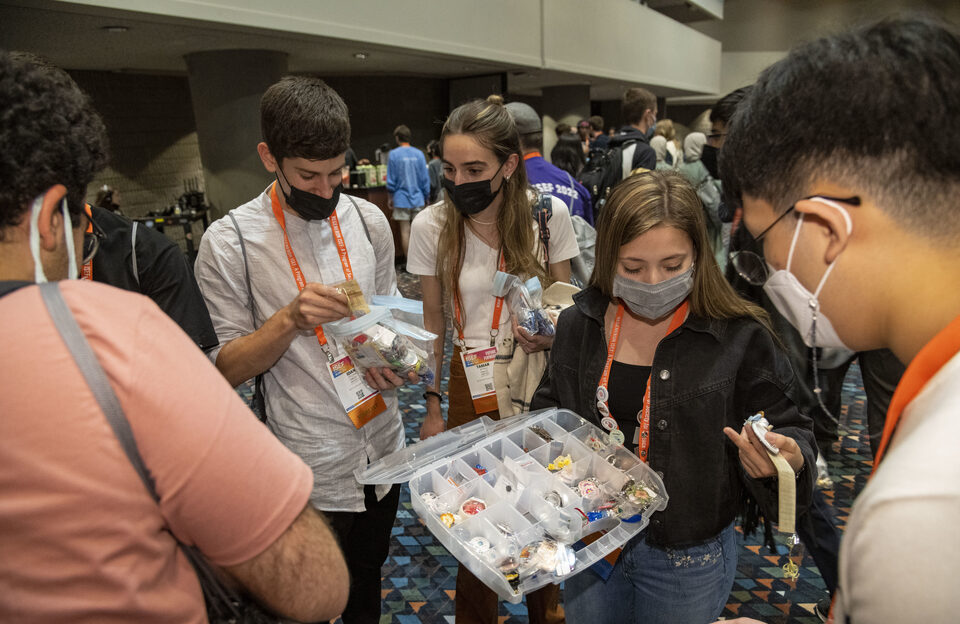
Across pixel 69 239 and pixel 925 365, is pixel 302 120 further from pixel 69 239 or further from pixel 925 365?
pixel 925 365

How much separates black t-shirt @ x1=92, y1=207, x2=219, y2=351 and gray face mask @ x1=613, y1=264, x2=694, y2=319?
1.16 metres

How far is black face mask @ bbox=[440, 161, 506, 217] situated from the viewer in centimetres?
220

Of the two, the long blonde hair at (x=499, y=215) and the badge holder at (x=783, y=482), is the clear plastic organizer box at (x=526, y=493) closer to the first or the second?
the badge holder at (x=783, y=482)

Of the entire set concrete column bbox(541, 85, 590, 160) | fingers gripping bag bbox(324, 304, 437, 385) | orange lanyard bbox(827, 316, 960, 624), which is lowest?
fingers gripping bag bbox(324, 304, 437, 385)

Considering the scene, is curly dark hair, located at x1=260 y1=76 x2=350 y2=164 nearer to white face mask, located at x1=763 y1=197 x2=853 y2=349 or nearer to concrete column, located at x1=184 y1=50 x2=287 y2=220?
white face mask, located at x1=763 y1=197 x2=853 y2=349

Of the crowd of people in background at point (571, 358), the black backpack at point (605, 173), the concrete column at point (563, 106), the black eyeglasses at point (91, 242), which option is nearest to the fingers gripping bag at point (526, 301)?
the crowd of people in background at point (571, 358)

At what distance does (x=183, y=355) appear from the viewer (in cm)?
73

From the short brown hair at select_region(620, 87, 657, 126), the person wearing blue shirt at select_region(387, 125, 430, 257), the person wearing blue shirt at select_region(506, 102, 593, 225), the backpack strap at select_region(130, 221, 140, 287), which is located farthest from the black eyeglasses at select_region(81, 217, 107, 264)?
the person wearing blue shirt at select_region(387, 125, 430, 257)

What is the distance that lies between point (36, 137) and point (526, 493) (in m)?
1.17

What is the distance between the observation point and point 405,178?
868cm

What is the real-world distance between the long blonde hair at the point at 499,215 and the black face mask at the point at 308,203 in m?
0.56

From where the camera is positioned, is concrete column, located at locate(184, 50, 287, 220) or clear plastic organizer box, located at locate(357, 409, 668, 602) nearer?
clear plastic organizer box, located at locate(357, 409, 668, 602)

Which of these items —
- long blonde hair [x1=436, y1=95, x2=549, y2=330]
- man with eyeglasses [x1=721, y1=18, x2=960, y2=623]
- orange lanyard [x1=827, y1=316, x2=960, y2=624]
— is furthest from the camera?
long blonde hair [x1=436, y1=95, x2=549, y2=330]

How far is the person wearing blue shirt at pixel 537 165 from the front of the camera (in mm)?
3508
